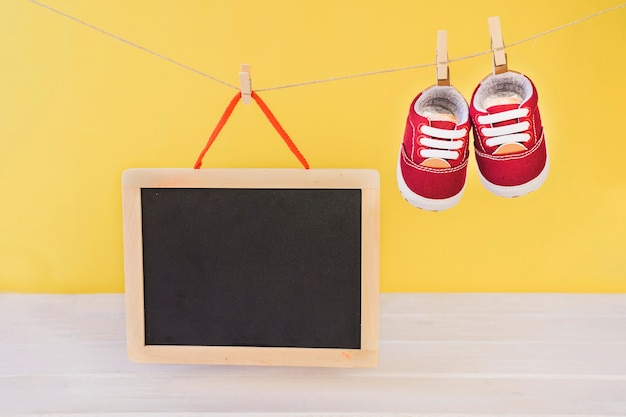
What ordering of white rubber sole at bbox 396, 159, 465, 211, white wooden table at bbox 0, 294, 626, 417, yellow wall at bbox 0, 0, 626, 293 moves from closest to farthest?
white wooden table at bbox 0, 294, 626, 417
white rubber sole at bbox 396, 159, 465, 211
yellow wall at bbox 0, 0, 626, 293

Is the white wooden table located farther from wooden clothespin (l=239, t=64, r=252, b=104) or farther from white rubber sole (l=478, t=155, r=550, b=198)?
wooden clothespin (l=239, t=64, r=252, b=104)

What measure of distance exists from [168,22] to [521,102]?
752mm

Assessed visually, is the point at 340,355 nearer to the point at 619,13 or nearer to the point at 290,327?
the point at 290,327

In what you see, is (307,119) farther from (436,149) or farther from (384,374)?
(384,374)

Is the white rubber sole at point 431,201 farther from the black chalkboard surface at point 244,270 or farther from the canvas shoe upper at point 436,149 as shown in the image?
the black chalkboard surface at point 244,270

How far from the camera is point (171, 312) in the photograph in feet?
2.59

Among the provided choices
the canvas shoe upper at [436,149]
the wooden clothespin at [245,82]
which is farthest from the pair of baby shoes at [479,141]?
the wooden clothespin at [245,82]

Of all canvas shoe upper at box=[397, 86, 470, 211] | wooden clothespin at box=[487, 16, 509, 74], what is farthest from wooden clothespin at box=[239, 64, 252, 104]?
wooden clothespin at box=[487, 16, 509, 74]

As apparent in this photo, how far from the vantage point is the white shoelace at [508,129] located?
761 millimetres

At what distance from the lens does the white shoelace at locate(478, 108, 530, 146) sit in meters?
0.76

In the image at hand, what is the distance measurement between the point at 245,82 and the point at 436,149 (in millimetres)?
316

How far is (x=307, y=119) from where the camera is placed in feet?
3.69

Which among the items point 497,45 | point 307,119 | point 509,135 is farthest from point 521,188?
point 307,119

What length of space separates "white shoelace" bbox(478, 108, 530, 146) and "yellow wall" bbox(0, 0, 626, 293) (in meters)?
0.36
